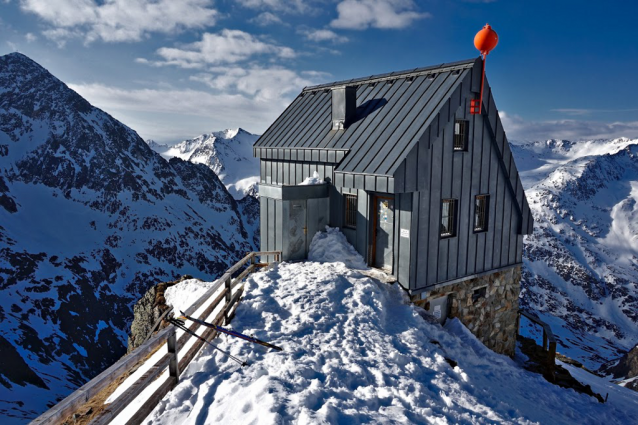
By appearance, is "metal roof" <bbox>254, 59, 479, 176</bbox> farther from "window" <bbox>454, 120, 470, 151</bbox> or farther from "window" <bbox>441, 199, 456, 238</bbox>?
"window" <bbox>441, 199, 456, 238</bbox>

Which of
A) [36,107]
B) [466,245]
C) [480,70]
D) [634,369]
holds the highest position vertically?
[36,107]

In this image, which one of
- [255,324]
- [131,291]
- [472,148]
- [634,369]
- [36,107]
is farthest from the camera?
[36,107]

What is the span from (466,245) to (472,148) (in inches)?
115

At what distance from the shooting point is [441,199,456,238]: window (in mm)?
12477

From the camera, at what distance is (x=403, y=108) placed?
13.0 meters

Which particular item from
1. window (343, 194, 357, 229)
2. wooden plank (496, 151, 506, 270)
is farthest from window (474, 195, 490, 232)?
window (343, 194, 357, 229)

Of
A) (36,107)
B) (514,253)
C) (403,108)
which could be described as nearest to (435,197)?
(403,108)

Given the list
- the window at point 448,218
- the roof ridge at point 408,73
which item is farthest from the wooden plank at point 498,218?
the roof ridge at point 408,73

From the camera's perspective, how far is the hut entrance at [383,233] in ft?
39.5

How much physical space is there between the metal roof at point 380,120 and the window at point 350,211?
1.14 m

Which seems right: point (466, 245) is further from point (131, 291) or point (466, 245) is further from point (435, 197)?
point (131, 291)

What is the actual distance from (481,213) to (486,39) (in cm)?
518

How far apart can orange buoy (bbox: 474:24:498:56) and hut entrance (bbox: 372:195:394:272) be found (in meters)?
4.93

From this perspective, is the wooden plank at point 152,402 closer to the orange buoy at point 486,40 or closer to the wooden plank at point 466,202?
the wooden plank at point 466,202
